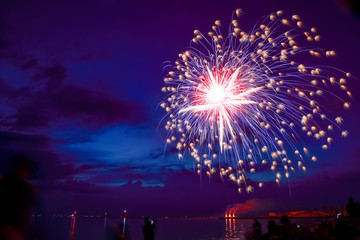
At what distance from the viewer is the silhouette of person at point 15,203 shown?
4.11m

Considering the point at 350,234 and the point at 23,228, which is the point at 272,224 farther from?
the point at 23,228

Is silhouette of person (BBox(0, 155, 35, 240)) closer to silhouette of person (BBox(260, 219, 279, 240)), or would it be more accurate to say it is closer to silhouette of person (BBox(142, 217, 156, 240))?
silhouette of person (BBox(260, 219, 279, 240))

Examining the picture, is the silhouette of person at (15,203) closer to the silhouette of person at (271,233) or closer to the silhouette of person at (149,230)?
the silhouette of person at (271,233)

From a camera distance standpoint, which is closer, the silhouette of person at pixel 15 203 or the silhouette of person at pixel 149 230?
the silhouette of person at pixel 15 203

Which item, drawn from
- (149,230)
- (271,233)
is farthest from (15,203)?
(149,230)

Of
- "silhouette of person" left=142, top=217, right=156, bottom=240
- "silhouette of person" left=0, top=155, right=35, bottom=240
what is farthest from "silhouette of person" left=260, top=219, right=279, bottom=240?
"silhouette of person" left=0, top=155, right=35, bottom=240

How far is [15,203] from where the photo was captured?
4262mm

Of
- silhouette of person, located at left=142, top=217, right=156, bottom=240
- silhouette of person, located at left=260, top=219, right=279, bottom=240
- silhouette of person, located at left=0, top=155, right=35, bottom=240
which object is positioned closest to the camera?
silhouette of person, located at left=0, top=155, right=35, bottom=240

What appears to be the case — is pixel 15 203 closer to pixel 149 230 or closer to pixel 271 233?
pixel 271 233

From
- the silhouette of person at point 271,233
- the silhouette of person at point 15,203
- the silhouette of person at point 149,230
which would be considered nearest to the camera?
the silhouette of person at point 15,203

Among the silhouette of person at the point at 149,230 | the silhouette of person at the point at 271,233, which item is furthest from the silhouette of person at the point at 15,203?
the silhouette of person at the point at 149,230

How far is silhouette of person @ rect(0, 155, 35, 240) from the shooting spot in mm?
4113

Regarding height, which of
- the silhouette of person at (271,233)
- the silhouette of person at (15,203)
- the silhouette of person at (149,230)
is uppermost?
the silhouette of person at (15,203)

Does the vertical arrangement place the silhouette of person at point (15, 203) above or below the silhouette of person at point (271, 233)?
above
